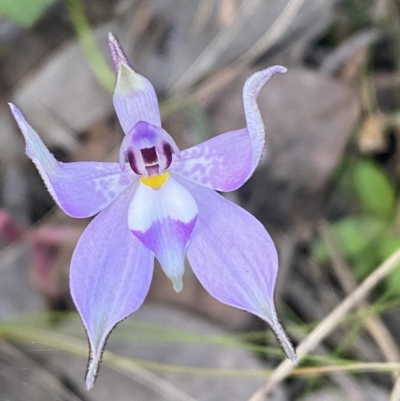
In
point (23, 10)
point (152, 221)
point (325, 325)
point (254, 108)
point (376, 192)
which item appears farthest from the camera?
point (376, 192)

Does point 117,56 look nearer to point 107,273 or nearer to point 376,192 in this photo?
point 107,273

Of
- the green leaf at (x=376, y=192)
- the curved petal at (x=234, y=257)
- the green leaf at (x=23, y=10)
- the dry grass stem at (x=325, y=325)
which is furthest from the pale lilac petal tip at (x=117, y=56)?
the green leaf at (x=376, y=192)

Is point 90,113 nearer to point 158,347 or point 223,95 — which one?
point 223,95

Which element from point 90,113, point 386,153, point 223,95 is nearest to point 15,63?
point 90,113

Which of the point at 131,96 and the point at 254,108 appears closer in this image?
the point at 254,108

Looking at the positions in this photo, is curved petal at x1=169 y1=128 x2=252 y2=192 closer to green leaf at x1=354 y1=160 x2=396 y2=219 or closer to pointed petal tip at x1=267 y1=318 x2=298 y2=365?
pointed petal tip at x1=267 y1=318 x2=298 y2=365

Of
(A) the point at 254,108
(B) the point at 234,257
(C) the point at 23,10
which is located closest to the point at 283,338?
(B) the point at 234,257

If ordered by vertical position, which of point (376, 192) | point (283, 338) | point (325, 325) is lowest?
point (325, 325)

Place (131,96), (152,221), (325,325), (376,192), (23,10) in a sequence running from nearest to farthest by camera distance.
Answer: (131,96) < (152,221) < (325,325) < (23,10) < (376,192)
